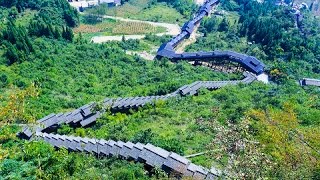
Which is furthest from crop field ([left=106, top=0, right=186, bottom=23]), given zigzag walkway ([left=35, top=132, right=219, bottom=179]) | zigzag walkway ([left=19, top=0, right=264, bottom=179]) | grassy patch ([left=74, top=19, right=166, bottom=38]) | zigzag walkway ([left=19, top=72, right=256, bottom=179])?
zigzag walkway ([left=35, top=132, right=219, bottom=179])

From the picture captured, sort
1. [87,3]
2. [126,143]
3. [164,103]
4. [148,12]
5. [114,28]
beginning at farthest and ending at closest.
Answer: [148,12]
[87,3]
[114,28]
[164,103]
[126,143]

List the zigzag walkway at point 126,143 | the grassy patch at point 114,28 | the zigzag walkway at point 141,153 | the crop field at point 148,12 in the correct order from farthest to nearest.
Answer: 1. the crop field at point 148,12
2. the grassy patch at point 114,28
3. the zigzag walkway at point 126,143
4. the zigzag walkway at point 141,153

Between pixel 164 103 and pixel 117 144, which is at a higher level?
pixel 117 144

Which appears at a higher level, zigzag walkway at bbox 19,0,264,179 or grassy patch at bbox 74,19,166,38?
zigzag walkway at bbox 19,0,264,179

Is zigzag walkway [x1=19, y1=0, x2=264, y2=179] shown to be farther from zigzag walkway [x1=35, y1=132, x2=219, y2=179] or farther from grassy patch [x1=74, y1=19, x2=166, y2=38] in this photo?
grassy patch [x1=74, y1=19, x2=166, y2=38]

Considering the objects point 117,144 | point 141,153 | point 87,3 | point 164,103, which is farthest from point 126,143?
point 87,3

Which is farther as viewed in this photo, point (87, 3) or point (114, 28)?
point (87, 3)

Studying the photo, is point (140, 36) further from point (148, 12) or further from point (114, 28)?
point (148, 12)

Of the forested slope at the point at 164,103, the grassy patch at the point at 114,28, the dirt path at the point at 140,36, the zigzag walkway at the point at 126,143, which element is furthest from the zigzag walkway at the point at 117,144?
the grassy patch at the point at 114,28

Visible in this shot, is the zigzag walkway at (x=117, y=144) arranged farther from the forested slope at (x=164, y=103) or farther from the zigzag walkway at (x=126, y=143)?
the forested slope at (x=164, y=103)
